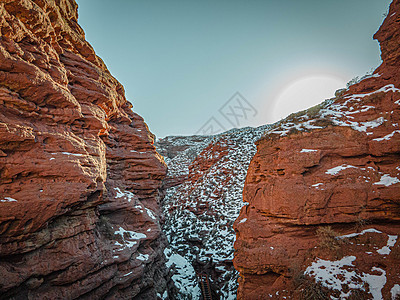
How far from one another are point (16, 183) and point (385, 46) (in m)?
16.0

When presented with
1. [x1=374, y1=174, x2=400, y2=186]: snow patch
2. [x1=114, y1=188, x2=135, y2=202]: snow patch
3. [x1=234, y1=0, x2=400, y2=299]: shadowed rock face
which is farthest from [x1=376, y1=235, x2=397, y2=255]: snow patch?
[x1=114, y1=188, x2=135, y2=202]: snow patch

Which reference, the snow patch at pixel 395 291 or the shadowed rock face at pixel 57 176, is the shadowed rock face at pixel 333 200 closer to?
the snow patch at pixel 395 291

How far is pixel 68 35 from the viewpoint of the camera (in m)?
11.9

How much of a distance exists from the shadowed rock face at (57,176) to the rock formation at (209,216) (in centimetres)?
634

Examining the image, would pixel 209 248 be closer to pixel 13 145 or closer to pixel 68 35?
pixel 13 145

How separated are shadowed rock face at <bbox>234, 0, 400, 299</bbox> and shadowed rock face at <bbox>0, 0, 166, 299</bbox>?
284 inches

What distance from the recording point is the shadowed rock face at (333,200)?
20.7 feet

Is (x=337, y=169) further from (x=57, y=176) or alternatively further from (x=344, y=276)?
(x=57, y=176)

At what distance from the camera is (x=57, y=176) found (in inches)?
333

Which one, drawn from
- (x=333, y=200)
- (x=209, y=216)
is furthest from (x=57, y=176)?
(x=209, y=216)

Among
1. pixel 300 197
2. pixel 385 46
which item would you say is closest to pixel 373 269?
pixel 300 197

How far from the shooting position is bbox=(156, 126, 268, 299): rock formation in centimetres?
1780

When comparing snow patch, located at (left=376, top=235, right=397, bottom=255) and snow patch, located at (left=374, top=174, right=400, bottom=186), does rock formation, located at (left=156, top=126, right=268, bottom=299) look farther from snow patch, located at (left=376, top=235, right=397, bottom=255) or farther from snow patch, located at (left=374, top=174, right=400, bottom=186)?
snow patch, located at (left=374, top=174, right=400, bottom=186)

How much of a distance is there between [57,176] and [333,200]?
1101 cm
